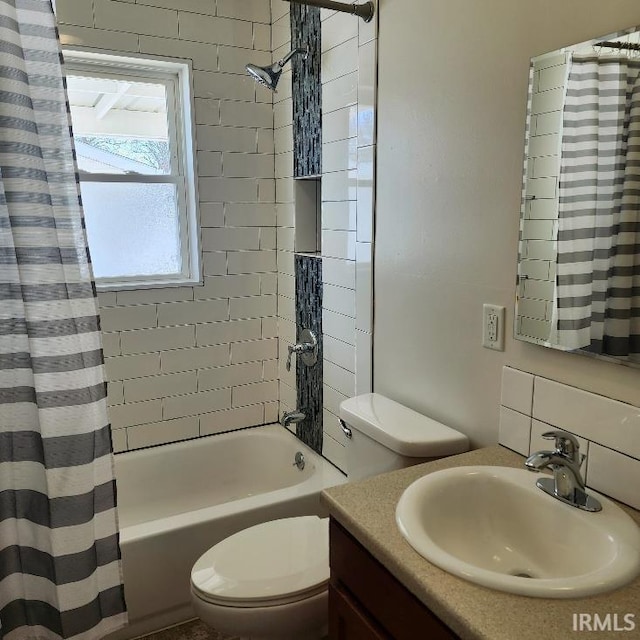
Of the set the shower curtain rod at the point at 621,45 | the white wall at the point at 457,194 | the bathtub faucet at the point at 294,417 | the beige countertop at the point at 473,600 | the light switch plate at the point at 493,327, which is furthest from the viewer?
the bathtub faucet at the point at 294,417

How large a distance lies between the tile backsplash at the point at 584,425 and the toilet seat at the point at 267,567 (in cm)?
67

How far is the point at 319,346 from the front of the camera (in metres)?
2.46

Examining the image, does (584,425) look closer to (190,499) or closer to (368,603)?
(368,603)

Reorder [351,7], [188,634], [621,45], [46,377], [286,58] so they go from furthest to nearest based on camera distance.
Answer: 1. [286,58]
2. [188,634]
3. [351,7]
4. [46,377]
5. [621,45]

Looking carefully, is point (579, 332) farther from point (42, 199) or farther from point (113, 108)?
point (113, 108)

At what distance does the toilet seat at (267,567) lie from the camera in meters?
1.51

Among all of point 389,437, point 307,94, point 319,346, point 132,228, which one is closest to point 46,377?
point 389,437

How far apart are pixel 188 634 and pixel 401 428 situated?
47.6 inches

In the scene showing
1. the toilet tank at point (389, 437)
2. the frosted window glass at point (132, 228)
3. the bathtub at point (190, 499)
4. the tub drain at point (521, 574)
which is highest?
the frosted window glass at point (132, 228)

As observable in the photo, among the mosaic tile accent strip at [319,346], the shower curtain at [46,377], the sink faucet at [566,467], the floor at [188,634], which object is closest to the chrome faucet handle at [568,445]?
the sink faucet at [566,467]

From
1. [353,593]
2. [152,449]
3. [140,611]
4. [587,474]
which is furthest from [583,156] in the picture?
[152,449]

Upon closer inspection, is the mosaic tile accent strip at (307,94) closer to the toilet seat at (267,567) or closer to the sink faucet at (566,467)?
the toilet seat at (267,567)

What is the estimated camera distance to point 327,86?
→ 2.20 metres

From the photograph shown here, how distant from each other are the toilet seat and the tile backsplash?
0.67m
